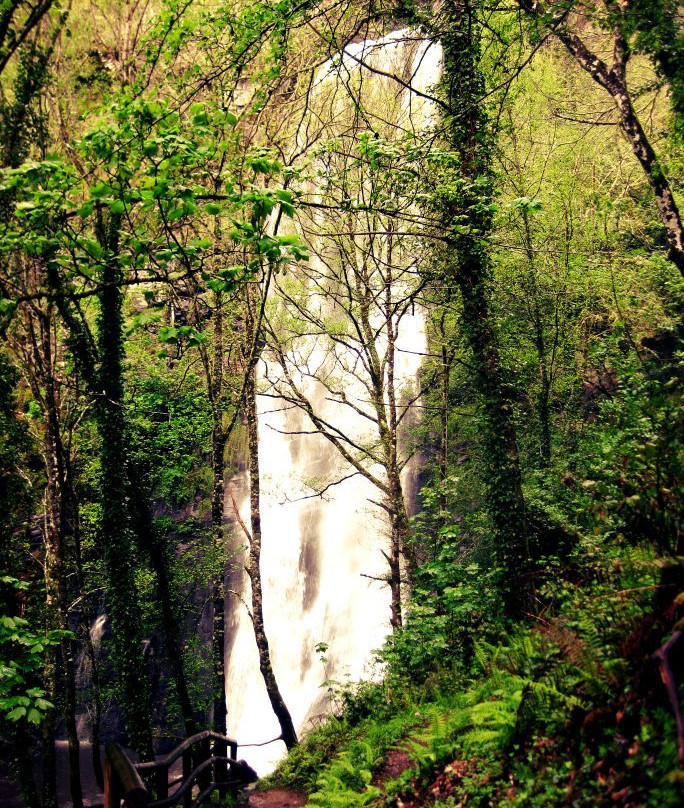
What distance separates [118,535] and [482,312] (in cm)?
759

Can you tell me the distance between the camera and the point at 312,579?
21828 mm

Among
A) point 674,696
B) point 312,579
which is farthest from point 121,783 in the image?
point 312,579

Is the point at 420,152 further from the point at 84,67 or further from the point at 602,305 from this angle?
the point at 602,305

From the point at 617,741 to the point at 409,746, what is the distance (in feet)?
9.01

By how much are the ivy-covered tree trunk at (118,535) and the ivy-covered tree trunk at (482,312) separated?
5976 mm

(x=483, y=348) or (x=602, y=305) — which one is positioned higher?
(x=602, y=305)

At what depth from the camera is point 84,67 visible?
35.7ft

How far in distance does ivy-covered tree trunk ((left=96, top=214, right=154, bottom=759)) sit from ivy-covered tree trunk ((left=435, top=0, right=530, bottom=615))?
5976 mm

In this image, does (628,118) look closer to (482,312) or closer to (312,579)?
(482,312)

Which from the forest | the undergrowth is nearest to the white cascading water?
the forest

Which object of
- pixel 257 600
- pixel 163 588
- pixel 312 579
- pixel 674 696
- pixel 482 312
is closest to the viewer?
pixel 674 696

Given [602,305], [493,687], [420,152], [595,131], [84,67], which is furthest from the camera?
[595,131]

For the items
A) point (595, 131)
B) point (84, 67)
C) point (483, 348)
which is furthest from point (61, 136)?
point (595, 131)

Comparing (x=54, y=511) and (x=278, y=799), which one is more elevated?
(x=54, y=511)
